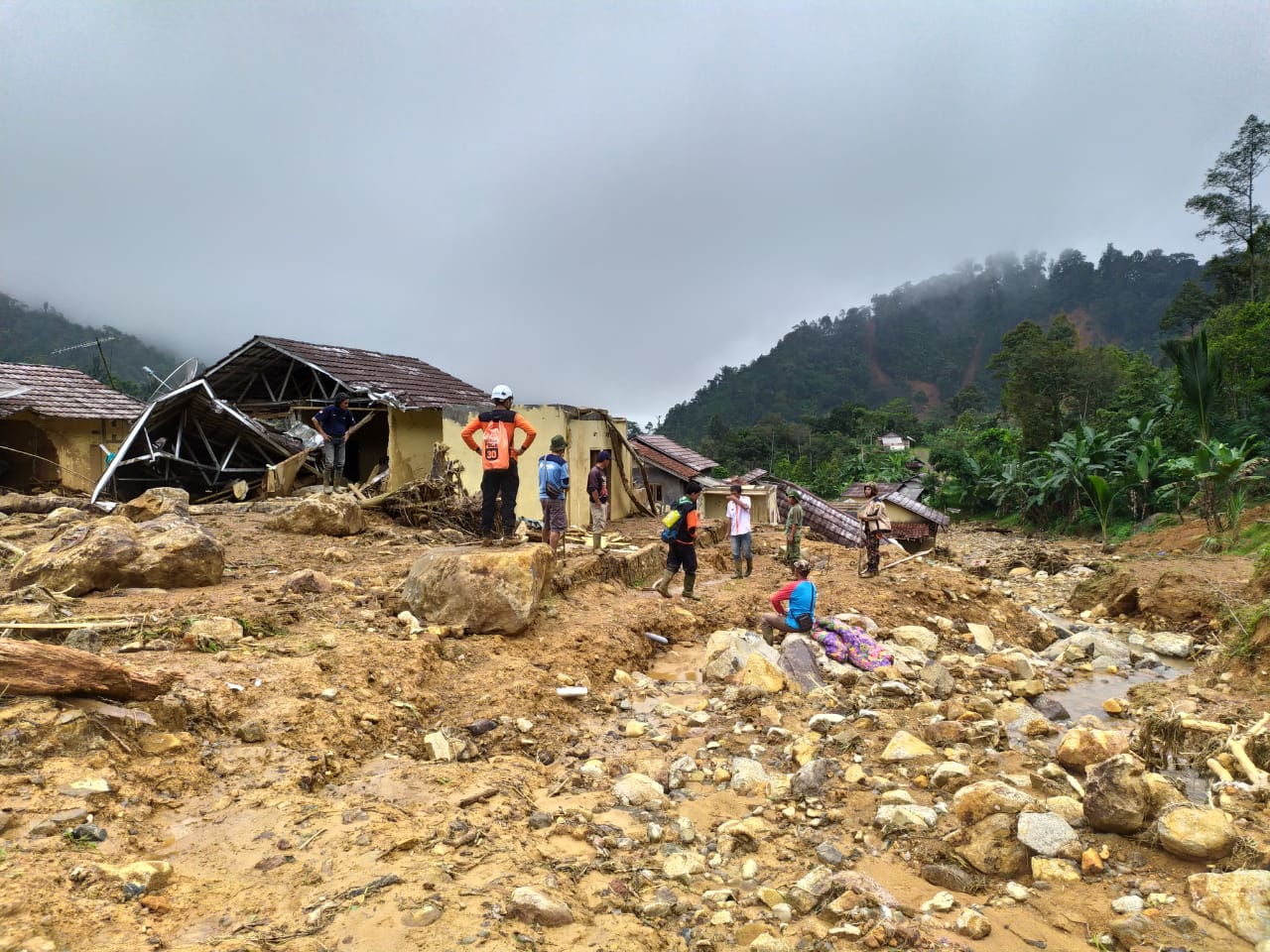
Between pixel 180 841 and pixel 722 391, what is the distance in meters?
85.0

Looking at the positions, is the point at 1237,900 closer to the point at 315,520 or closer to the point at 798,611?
the point at 798,611

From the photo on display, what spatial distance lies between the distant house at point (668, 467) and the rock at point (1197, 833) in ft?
68.4

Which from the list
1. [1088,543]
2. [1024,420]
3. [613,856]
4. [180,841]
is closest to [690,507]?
[613,856]

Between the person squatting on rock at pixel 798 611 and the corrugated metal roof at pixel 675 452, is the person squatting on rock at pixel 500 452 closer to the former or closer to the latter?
the person squatting on rock at pixel 798 611

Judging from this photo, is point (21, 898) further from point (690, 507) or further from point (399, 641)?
point (690, 507)

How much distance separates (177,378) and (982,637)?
14.4 metres

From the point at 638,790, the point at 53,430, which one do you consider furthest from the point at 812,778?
the point at 53,430

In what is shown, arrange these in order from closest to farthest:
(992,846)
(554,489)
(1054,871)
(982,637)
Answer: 1. (1054,871)
2. (992,846)
3. (554,489)
4. (982,637)

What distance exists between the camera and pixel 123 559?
5.21 meters

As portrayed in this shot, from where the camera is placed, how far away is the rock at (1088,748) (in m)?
4.07

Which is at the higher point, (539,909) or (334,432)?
(334,432)

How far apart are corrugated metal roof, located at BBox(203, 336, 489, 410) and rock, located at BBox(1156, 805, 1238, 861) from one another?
10906 mm

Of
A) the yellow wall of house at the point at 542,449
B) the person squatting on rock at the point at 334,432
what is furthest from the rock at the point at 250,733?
the person squatting on rock at the point at 334,432

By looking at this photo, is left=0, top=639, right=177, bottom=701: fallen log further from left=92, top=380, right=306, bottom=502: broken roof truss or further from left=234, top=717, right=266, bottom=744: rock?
left=92, top=380, right=306, bottom=502: broken roof truss
